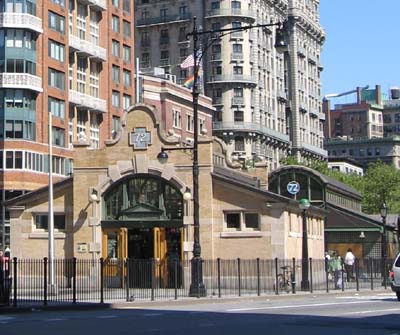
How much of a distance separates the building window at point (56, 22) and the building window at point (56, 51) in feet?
4.37

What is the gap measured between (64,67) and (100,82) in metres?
8.40

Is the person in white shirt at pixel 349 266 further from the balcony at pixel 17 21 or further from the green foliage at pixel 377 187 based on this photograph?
the green foliage at pixel 377 187

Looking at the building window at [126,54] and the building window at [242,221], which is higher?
the building window at [126,54]

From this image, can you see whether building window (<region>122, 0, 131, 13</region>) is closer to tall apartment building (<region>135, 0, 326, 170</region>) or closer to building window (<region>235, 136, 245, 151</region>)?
tall apartment building (<region>135, 0, 326, 170</region>)

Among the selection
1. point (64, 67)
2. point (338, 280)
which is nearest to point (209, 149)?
point (338, 280)

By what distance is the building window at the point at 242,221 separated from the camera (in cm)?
4138

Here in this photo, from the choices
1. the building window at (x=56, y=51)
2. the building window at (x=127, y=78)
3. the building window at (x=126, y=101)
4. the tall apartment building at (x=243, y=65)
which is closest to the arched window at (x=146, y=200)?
the building window at (x=56, y=51)

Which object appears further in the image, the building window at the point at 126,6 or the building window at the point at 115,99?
the building window at the point at 126,6

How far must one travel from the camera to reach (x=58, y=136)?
267 ft

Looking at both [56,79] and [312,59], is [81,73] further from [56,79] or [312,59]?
[312,59]

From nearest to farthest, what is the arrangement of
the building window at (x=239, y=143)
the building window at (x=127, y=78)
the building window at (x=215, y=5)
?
1. the building window at (x=127, y=78)
2. the building window at (x=215, y=5)
3. the building window at (x=239, y=143)

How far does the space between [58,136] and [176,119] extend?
89.2 feet

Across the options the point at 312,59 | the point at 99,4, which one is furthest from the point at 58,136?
the point at 312,59

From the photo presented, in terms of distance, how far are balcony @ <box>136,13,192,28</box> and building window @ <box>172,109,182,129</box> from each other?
102ft
